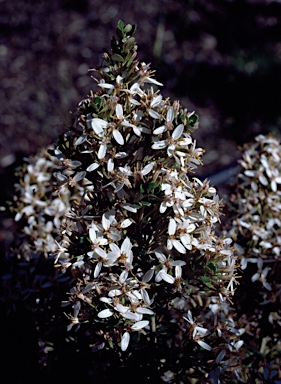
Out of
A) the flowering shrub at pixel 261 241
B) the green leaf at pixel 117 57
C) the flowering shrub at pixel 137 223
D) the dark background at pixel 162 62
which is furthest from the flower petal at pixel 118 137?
the dark background at pixel 162 62

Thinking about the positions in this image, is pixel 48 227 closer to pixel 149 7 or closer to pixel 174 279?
pixel 174 279

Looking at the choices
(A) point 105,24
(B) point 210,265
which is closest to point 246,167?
(B) point 210,265

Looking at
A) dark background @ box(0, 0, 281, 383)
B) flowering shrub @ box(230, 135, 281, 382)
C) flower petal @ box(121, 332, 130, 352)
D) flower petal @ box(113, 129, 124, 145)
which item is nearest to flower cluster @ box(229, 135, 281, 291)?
flowering shrub @ box(230, 135, 281, 382)

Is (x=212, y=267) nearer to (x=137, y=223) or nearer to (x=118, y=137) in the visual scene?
(x=137, y=223)

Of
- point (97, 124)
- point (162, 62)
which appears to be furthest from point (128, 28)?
point (162, 62)

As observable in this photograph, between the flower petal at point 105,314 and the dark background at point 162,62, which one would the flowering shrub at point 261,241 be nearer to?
the flower petal at point 105,314

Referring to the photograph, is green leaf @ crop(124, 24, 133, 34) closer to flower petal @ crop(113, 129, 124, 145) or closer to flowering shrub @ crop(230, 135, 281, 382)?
flower petal @ crop(113, 129, 124, 145)

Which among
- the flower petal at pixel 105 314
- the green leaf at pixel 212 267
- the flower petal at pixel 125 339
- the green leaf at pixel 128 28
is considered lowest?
the flower petal at pixel 125 339
